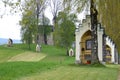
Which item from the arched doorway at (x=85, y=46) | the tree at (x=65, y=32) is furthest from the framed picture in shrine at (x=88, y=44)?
the tree at (x=65, y=32)

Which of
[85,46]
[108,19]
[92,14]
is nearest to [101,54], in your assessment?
[85,46]

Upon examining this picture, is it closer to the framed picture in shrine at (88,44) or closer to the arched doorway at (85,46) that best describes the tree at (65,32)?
the arched doorway at (85,46)

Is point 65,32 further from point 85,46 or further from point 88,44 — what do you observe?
point 88,44

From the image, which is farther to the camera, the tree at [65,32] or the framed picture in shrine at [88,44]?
the tree at [65,32]

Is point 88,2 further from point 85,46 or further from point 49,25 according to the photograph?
point 49,25

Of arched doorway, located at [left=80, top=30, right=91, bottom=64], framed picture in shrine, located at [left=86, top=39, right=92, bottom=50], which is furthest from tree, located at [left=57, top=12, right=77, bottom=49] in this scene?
framed picture in shrine, located at [left=86, top=39, right=92, bottom=50]

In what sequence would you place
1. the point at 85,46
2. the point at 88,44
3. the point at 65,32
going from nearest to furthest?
the point at 88,44 → the point at 85,46 → the point at 65,32

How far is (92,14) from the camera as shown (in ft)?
104

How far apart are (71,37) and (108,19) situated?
42.2 meters

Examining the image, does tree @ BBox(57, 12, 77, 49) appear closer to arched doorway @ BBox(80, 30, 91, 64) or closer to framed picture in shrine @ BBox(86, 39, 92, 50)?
arched doorway @ BBox(80, 30, 91, 64)

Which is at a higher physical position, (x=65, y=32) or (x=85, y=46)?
(x=65, y=32)

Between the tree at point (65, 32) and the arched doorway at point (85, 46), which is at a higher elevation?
the tree at point (65, 32)

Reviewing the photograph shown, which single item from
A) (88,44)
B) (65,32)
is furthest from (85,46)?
(65,32)

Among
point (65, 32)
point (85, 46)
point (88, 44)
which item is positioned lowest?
point (85, 46)
